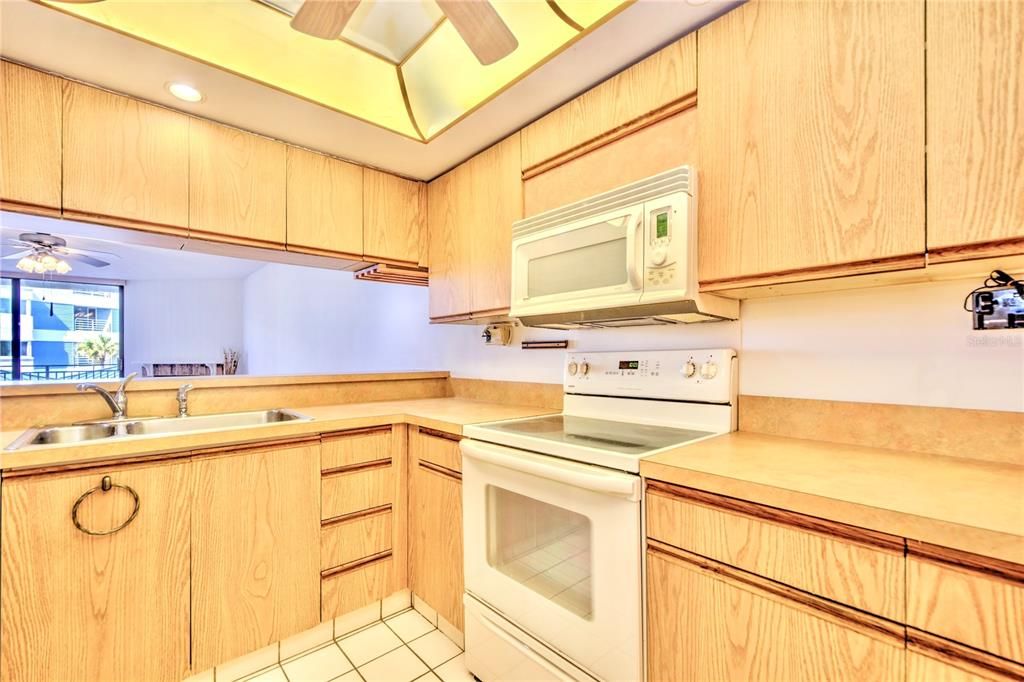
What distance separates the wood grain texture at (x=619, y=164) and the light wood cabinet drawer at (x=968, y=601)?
1087 mm

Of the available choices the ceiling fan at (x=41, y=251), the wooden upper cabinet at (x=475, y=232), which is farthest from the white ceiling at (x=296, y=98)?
the ceiling fan at (x=41, y=251)

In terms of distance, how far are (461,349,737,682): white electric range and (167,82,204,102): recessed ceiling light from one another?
1.62 metres

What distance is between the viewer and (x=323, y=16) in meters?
1.11

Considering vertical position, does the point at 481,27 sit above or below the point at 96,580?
above

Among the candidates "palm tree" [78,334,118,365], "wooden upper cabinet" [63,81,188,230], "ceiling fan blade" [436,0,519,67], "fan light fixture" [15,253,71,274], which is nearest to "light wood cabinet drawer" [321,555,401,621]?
"wooden upper cabinet" [63,81,188,230]

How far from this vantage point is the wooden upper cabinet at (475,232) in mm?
1896

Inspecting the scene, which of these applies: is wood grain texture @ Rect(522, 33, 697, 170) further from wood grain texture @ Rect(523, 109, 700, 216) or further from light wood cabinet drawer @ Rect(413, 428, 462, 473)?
light wood cabinet drawer @ Rect(413, 428, 462, 473)

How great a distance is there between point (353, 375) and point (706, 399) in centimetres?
180

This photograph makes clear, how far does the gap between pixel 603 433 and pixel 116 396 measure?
6.40ft

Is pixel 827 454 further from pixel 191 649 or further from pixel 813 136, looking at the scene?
pixel 191 649

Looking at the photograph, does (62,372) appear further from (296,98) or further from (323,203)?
(296,98)

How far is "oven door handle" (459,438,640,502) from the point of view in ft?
3.43

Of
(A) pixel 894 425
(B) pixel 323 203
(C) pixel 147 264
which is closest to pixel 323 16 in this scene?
(B) pixel 323 203

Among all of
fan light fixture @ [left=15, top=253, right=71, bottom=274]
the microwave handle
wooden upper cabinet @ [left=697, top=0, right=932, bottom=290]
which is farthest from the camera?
fan light fixture @ [left=15, top=253, right=71, bottom=274]
